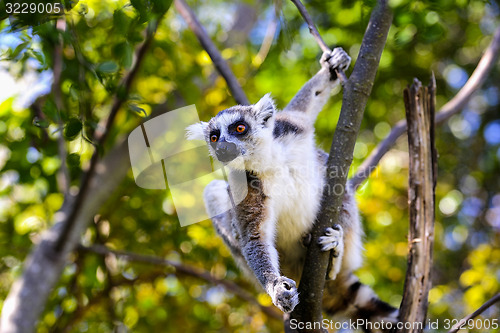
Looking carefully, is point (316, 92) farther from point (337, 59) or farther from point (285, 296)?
point (285, 296)

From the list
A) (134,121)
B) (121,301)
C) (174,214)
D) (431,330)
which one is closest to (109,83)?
(134,121)

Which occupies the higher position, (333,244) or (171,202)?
(333,244)

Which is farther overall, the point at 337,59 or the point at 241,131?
the point at 337,59

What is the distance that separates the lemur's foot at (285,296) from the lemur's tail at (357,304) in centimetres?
118

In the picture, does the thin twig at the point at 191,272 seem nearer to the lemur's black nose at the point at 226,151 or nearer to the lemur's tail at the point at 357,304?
the lemur's tail at the point at 357,304

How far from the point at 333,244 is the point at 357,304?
110 centimetres

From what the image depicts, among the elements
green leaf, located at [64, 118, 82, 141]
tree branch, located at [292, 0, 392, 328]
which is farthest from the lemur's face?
green leaf, located at [64, 118, 82, 141]

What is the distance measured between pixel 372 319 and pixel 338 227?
107 cm

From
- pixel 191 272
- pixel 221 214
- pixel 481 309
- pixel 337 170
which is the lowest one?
pixel 191 272

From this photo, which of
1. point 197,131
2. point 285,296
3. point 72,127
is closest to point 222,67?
point 197,131

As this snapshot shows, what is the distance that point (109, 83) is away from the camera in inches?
117

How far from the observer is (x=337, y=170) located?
300 centimetres

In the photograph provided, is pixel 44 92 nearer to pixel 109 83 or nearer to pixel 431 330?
pixel 109 83

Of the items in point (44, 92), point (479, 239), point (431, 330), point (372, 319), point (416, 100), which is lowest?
point (479, 239)
